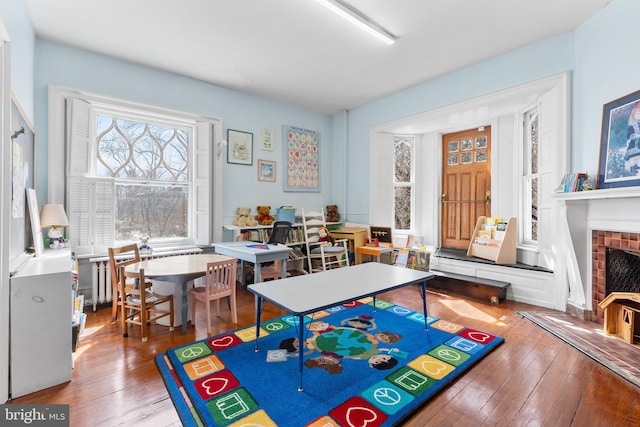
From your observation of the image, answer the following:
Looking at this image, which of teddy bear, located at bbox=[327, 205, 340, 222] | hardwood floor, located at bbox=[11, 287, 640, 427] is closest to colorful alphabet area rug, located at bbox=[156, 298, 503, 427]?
hardwood floor, located at bbox=[11, 287, 640, 427]

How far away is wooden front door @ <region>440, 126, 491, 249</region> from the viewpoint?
4.84 metres

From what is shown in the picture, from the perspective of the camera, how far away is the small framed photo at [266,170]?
5.10 m

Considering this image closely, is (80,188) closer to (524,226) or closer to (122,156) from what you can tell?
(122,156)

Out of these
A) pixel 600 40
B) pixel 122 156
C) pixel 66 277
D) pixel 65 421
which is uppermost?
pixel 600 40

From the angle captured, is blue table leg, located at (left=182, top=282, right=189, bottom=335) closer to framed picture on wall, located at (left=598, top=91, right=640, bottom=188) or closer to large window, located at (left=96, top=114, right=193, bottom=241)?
large window, located at (left=96, top=114, right=193, bottom=241)

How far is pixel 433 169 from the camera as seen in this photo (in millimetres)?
5367

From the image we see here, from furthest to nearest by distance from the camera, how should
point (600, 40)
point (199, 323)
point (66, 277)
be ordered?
point (199, 323)
point (600, 40)
point (66, 277)

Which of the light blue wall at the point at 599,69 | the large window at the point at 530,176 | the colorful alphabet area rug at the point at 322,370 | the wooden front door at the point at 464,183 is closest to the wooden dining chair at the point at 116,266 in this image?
the colorful alphabet area rug at the point at 322,370

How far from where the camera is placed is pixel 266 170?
5176 millimetres

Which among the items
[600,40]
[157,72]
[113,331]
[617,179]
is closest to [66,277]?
[113,331]

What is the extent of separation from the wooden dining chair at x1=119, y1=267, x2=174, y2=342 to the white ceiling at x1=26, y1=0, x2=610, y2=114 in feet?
8.20

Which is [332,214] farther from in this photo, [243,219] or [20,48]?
[20,48]

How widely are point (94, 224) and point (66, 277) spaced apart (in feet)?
5.84

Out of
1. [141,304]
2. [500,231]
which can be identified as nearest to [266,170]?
[141,304]
